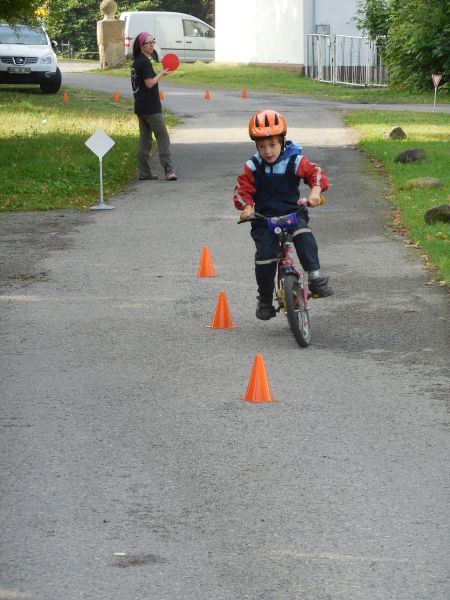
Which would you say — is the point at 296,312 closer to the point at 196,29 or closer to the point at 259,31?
the point at 259,31

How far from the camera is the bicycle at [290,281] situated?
9195 millimetres

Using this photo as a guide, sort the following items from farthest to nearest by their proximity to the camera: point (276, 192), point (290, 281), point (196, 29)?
1. point (196, 29)
2. point (276, 192)
3. point (290, 281)

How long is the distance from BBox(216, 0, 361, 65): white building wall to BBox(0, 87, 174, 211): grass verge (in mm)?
17772

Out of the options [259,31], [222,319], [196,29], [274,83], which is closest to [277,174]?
[222,319]

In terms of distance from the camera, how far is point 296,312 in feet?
30.1

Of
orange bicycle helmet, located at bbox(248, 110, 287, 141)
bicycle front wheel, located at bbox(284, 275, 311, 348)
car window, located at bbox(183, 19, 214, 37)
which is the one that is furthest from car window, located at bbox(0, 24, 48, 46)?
bicycle front wheel, located at bbox(284, 275, 311, 348)

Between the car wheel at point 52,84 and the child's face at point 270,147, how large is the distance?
2588 cm

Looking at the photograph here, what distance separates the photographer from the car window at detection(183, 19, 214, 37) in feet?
174

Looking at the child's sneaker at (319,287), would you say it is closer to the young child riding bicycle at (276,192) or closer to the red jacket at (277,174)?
the young child riding bicycle at (276,192)


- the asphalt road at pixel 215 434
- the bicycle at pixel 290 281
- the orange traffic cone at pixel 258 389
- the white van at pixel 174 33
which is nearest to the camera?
the asphalt road at pixel 215 434

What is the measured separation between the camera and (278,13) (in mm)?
47375

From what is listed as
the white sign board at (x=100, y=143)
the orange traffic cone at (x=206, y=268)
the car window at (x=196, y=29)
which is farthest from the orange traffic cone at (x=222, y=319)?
the car window at (x=196, y=29)

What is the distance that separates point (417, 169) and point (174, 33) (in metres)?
34.9

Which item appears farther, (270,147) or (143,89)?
(143,89)
